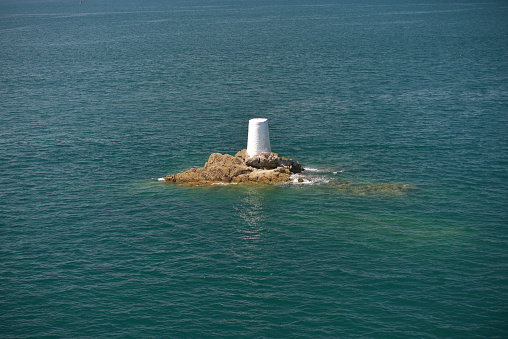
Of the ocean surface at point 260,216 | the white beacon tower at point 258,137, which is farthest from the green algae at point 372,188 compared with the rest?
the white beacon tower at point 258,137

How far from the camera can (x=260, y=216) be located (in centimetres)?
7181

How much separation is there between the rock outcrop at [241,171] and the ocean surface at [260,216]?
6.71 ft

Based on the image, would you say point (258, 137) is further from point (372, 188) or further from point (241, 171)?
point (372, 188)

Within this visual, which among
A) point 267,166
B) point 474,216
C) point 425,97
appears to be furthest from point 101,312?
point 425,97

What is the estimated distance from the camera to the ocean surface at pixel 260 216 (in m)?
52.4

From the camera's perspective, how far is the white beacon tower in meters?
82.9

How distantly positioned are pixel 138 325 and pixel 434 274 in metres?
28.2

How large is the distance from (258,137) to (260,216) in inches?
607

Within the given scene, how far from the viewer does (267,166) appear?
274 feet

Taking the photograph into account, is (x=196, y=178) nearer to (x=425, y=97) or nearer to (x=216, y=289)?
(x=216, y=289)

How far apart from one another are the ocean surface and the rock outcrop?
204cm

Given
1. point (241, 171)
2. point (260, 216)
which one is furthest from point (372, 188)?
point (241, 171)

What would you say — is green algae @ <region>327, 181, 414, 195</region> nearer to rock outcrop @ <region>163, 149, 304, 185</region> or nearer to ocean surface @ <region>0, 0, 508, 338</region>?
ocean surface @ <region>0, 0, 508, 338</region>

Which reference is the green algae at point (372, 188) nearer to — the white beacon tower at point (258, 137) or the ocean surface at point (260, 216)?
the ocean surface at point (260, 216)
